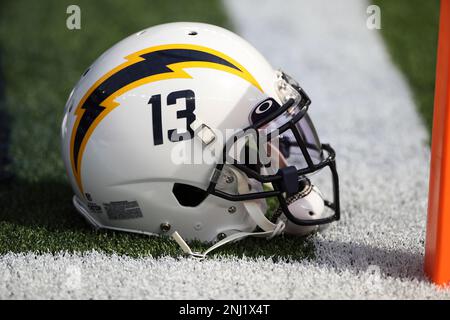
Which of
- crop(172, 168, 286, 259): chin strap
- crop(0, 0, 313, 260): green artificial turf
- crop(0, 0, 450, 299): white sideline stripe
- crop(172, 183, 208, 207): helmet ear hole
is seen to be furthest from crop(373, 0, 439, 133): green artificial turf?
crop(172, 183, 208, 207): helmet ear hole

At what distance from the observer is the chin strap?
2686mm

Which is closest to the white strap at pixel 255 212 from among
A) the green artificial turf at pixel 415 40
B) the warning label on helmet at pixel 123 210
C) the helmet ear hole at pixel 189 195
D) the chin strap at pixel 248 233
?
the chin strap at pixel 248 233

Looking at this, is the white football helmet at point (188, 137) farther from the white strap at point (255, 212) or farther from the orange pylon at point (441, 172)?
the orange pylon at point (441, 172)

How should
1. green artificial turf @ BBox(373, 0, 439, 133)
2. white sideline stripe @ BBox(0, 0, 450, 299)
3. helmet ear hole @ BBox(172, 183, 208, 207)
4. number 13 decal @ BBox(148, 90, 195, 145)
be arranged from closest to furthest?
white sideline stripe @ BBox(0, 0, 450, 299) < number 13 decal @ BBox(148, 90, 195, 145) < helmet ear hole @ BBox(172, 183, 208, 207) < green artificial turf @ BBox(373, 0, 439, 133)

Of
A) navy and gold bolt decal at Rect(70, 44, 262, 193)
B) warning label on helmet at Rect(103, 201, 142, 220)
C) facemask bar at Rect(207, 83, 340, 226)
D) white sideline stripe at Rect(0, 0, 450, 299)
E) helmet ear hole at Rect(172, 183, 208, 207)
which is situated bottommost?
white sideline stripe at Rect(0, 0, 450, 299)

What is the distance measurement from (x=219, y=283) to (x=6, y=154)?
6.10 ft

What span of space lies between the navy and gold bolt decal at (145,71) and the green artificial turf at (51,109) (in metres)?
0.45

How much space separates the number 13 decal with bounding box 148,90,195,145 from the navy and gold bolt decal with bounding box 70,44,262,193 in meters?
0.07

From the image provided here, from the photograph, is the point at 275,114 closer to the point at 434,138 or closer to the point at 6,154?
the point at 434,138

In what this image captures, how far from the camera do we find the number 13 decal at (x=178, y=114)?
2.60 meters

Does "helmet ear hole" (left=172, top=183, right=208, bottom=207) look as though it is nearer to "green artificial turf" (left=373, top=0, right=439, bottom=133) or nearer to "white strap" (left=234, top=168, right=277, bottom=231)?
"white strap" (left=234, top=168, right=277, bottom=231)

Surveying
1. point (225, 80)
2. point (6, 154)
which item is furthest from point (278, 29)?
point (225, 80)

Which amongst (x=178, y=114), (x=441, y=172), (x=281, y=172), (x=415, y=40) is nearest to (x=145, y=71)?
(x=178, y=114)

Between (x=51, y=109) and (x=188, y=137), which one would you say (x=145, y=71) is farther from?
(x=51, y=109)
